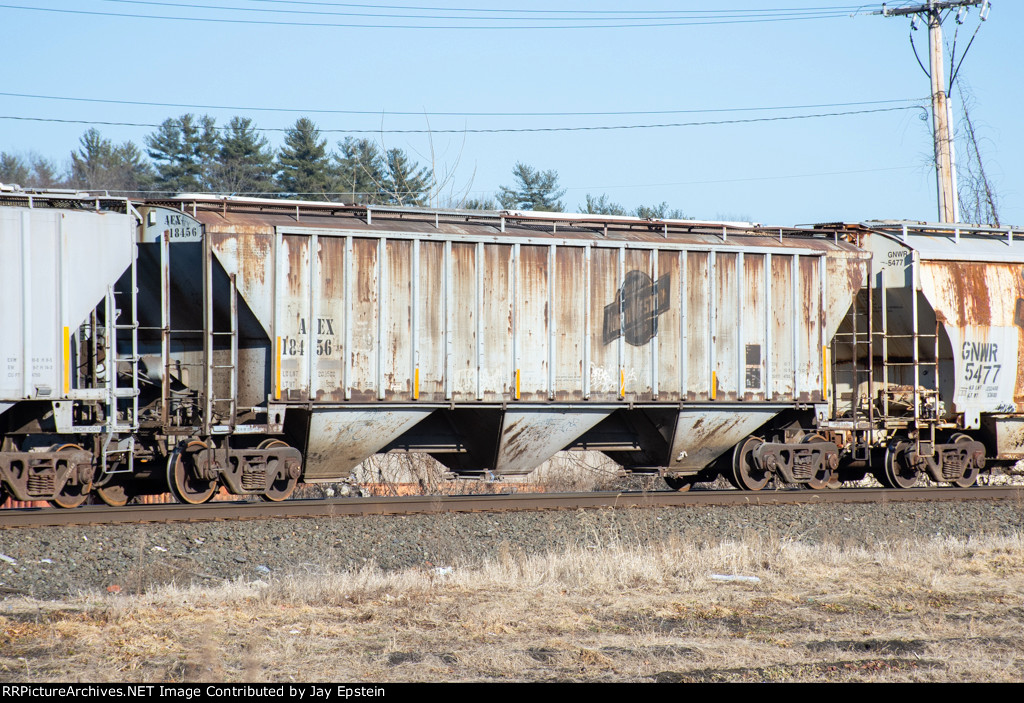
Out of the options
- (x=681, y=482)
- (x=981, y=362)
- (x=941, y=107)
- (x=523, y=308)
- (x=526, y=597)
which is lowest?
(x=526, y=597)

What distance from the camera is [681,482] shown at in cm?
1675

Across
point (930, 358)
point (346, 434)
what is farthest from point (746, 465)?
point (346, 434)

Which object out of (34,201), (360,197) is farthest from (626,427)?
(360,197)

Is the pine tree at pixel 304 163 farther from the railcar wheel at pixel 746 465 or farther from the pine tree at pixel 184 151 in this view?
the railcar wheel at pixel 746 465

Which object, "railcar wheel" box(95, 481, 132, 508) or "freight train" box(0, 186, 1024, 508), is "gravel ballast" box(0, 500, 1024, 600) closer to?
"freight train" box(0, 186, 1024, 508)

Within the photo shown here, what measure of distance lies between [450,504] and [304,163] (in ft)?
180

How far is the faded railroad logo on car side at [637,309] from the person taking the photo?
1416 centimetres

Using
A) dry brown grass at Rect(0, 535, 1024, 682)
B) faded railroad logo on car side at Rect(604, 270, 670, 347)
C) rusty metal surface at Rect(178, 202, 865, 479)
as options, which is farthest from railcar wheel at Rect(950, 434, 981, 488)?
dry brown grass at Rect(0, 535, 1024, 682)

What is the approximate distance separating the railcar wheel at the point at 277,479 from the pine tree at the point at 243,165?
5441 cm

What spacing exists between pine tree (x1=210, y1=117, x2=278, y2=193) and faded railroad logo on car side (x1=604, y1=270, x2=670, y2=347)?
54.4 metres

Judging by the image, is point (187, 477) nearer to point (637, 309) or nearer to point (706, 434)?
point (637, 309)

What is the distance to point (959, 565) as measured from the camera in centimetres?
1031

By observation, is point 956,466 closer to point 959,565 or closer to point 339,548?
point 959,565

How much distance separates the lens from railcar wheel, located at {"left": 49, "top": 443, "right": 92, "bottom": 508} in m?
11.7
